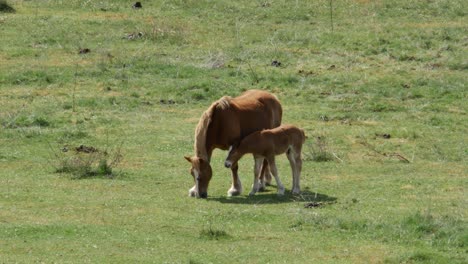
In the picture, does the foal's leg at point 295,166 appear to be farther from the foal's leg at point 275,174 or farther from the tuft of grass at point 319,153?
the tuft of grass at point 319,153

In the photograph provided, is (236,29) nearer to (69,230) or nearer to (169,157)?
(169,157)

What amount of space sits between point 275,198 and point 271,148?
2.61 feet

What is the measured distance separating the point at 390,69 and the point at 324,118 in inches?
188

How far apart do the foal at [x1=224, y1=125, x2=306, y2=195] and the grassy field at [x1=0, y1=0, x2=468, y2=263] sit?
0.40m

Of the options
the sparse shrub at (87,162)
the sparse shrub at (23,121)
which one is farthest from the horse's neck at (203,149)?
the sparse shrub at (23,121)

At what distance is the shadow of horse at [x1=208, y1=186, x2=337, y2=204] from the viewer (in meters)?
18.1

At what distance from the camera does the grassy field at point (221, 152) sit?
15.5 meters

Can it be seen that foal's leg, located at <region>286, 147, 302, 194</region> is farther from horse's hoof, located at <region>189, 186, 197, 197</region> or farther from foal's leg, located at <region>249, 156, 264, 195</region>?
horse's hoof, located at <region>189, 186, 197, 197</region>

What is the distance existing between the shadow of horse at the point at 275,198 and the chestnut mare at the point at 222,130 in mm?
266

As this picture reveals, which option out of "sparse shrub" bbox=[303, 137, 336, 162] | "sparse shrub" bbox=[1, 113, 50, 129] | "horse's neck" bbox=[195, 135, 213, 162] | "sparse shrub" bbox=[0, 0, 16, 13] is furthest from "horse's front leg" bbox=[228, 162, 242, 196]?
"sparse shrub" bbox=[0, 0, 16, 13]

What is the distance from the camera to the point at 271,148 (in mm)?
18406

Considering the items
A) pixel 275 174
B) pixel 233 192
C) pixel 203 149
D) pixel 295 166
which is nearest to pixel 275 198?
pixel 275 174

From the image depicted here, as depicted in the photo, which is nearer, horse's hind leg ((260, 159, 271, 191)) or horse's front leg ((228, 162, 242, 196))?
horse's front leg ((228, 162, 242, 196))

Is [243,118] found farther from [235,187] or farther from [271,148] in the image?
[235,187]
